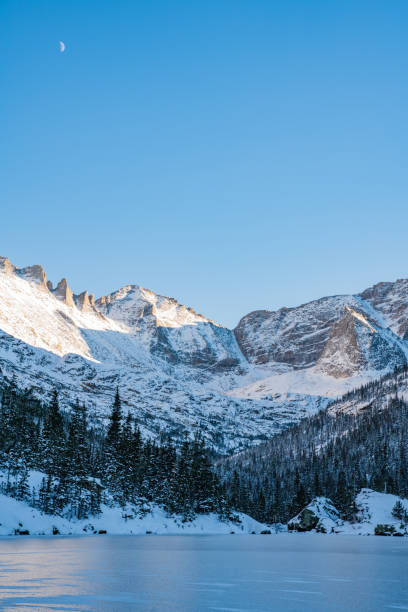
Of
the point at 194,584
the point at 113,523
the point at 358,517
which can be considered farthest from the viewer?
the point at 358,517

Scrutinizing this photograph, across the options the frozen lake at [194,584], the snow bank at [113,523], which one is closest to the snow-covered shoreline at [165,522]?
the snow bank at [113,523]

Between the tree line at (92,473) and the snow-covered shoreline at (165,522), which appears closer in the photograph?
the snow-covered shoreline at (165,522)

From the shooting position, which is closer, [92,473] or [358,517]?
[92,473]

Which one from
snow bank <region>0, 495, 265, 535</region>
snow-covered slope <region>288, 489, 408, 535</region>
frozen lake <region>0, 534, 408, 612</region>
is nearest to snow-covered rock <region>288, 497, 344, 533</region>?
snow-covered slope <region>288, 489, 408, 535</region>

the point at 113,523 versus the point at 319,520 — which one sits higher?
the point at 113,523

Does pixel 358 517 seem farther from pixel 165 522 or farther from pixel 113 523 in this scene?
pixel 113 523

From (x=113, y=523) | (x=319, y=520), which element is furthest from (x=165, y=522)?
(x=319, y=520)

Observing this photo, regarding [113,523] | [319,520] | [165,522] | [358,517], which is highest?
[113,523]

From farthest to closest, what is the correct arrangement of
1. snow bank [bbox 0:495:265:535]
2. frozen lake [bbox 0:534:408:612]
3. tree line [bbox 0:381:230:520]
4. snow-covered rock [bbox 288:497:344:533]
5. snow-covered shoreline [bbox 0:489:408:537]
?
snow-covered rock [bbox 288:497:344:533] < tree line [bbox 0:381:230:520] < snow-covered shoreline [bbox 0:489:408:537] < snow bank [bbox 0:495:265:535] < frozen lake [bbox 0:534:408:612]

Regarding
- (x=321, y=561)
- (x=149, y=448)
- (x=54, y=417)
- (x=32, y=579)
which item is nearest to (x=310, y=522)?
(x=149, y=448)

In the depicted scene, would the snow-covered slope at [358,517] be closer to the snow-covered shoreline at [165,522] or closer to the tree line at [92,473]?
the snow-covered shoreline at [165,522]

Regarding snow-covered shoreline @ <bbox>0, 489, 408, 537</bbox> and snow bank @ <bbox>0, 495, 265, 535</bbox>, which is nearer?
snow bank @ <bbox>0, 495, 265, 535</bbox>

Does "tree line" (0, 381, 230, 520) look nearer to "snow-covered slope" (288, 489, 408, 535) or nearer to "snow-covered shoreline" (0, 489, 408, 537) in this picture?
"snow-covered shoreline" (0, 489, 408, 537)

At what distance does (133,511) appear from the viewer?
96688mm
